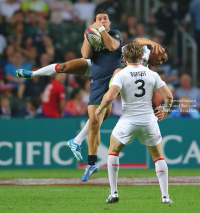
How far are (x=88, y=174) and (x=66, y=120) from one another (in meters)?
4.85

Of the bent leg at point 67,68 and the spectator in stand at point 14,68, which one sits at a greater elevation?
the bent leg at point 67,68

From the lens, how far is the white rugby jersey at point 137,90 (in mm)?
6730

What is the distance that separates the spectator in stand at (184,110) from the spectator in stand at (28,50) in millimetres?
4499

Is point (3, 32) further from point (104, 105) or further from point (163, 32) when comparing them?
point (104, 105)

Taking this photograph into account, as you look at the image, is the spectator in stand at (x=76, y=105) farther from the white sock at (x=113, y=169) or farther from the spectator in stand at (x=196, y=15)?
the white sock at (x=113, y=169)

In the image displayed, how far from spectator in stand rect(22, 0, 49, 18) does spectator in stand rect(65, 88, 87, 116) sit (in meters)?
3.67

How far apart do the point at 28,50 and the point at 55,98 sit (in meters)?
2.81

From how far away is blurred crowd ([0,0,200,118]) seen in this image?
1383 centimetres

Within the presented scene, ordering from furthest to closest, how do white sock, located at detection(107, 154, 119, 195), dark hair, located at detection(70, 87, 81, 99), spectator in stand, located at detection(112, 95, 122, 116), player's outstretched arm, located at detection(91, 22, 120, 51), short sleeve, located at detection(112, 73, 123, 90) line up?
spectator in stand, located at detection(112, 95, 122, 116), dark hair, located at detection(70, 87, 81, 99), player's outstretched arm, located at detection(91, 22, 120, 51), white sock, located at detection(107, 154, 119, 195), short sleeve, located at detection(112, 73, 123, 90)

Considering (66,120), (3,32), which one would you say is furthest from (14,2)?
(66,120)

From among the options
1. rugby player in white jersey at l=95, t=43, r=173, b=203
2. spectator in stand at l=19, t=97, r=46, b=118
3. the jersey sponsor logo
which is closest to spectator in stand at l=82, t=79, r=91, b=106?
spectator in stand at l=19, t=97, r=46, b=118

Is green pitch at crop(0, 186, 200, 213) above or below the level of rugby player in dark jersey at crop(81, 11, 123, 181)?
below

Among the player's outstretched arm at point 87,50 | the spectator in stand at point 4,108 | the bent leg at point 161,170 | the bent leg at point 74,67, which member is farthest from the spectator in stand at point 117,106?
the bent leg at point 161,170

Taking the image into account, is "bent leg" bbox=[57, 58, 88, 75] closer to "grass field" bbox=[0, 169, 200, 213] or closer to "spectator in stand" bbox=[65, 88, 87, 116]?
"grass field" bbox=[0, 169, 200, 213]
